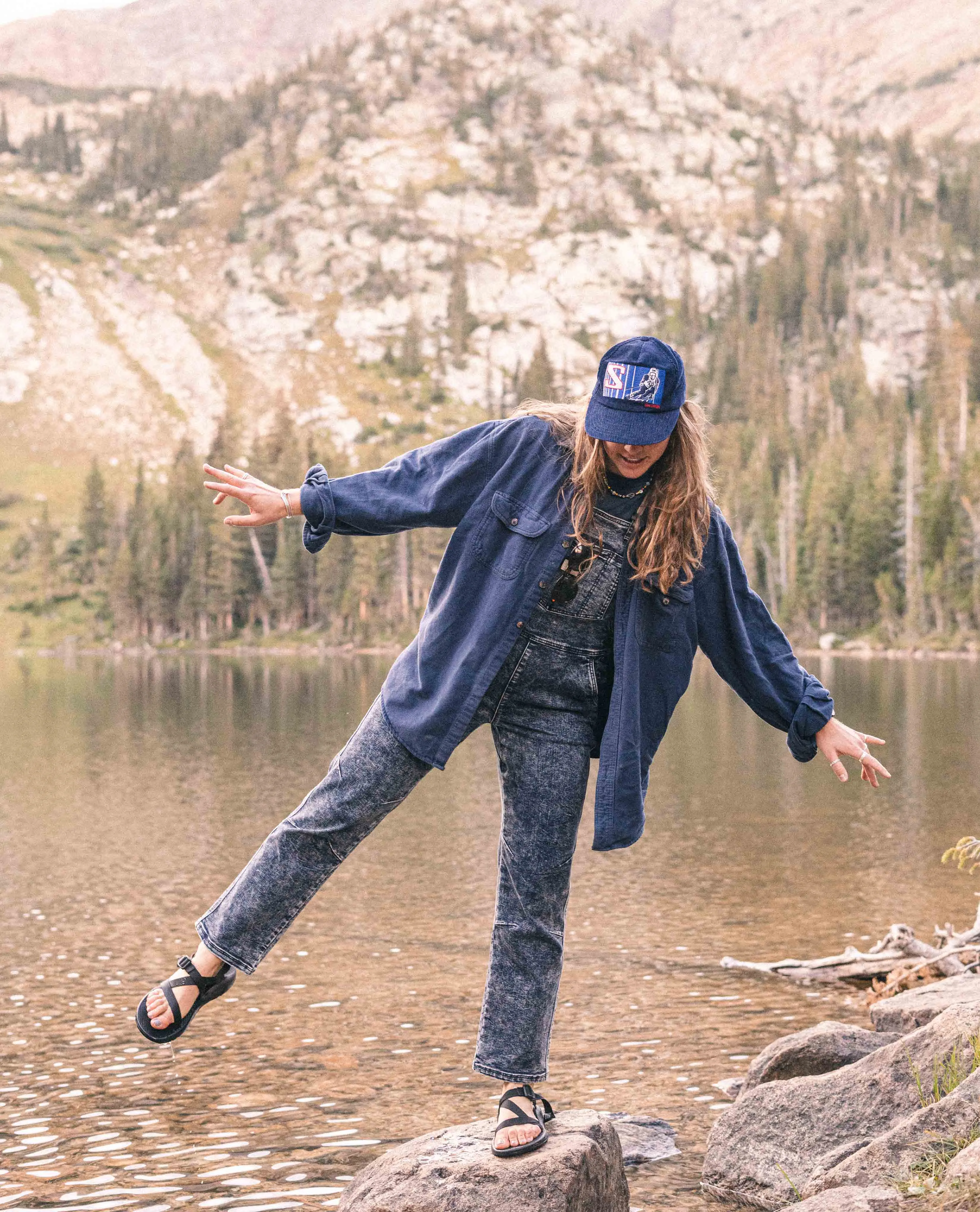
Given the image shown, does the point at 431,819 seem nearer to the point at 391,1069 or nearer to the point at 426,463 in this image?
the point at 391,1069

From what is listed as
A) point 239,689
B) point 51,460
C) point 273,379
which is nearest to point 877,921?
point 239,689

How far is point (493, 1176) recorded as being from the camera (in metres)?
5.36

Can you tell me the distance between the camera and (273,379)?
18388 cm

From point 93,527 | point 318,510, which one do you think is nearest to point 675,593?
point 318,510

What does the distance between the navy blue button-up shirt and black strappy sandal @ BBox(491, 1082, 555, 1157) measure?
3.60 feet

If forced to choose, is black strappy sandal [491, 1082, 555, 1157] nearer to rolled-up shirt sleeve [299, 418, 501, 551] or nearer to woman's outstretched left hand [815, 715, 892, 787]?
woman's outstretched left hand [815, 715, 892, 787]

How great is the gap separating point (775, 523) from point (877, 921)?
103871 millimetres

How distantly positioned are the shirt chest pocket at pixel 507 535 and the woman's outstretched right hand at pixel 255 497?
72 centimetres

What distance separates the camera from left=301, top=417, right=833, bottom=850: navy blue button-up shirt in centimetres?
508

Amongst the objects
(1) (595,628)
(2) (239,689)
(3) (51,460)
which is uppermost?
(3) (51,460)

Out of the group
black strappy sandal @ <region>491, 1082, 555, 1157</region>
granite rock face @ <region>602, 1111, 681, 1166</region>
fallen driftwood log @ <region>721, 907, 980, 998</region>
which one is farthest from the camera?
fallen driftwood log @ <region>721, 907, 980, 998</region>

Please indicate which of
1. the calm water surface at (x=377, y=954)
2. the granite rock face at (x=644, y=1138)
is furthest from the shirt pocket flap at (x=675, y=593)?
the calm water surface at (x=377, y=954)

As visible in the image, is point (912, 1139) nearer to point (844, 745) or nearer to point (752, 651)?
point (844, 745)

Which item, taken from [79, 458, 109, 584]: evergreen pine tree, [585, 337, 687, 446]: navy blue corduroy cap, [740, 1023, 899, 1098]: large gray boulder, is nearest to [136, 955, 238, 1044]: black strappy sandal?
[585, 337, 687, 446]: navy blue corduroy cap
